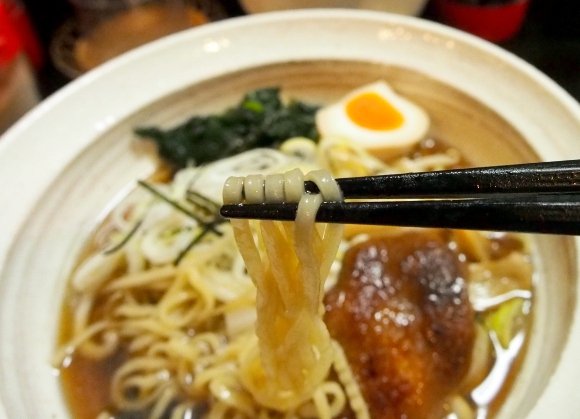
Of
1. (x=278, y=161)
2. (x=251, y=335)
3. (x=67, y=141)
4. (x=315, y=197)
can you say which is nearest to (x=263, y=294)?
(x=315, y=197)

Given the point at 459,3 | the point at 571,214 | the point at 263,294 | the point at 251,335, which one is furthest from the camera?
the point at 459,3

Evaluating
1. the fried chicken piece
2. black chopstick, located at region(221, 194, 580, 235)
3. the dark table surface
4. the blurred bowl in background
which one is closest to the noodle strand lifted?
black chopstick, located at region(221, 194, 580, 235)

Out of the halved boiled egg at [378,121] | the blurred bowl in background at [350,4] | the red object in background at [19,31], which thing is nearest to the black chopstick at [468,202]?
the halved boiled egg at [378,121]

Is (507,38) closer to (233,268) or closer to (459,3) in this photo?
(459,3)

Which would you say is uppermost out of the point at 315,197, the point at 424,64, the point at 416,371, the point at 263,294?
the point at 424,64

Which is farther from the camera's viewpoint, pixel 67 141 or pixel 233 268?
pixel 67 141

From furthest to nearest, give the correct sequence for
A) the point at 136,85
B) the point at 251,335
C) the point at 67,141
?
the point at 136,85 < the point at 67,141 < the point at 251,335

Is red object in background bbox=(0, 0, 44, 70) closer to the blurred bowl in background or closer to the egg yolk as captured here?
the blurred bowl in background
